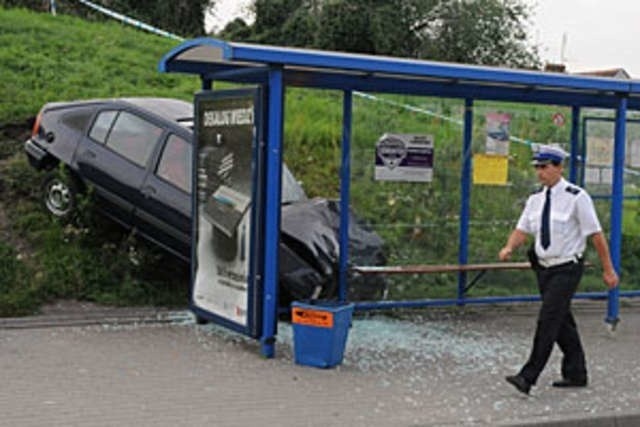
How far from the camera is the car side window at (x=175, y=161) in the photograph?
9188 mm

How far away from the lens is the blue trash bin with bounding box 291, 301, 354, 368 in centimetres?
728

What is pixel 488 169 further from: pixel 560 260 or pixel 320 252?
pixel 560 260

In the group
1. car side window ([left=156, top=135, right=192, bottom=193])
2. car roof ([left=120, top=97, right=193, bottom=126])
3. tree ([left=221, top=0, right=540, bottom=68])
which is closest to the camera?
car side window ([left=156, top=135, right=192, bottom=193])

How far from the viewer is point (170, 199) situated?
29.8 feet

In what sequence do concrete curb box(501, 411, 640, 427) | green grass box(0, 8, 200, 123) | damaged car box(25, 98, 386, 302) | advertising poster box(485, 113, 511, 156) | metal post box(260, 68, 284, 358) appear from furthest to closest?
green grass box(0, 8, 200, 123)
advertising poster box(485, 113, 511, 156)
damaged car box(25, 98, 386, 302)
metal post box(260, 68, 284, 358)
concrete curb box(501, 411, 640, 427)

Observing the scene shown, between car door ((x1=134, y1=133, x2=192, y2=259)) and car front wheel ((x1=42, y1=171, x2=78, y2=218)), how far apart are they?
1109 millimetres

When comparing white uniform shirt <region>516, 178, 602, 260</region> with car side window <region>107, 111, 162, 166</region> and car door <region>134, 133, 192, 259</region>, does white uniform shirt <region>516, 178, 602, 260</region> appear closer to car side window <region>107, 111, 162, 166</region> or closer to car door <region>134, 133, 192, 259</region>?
car door <region>134, 133, 192, 259</region>

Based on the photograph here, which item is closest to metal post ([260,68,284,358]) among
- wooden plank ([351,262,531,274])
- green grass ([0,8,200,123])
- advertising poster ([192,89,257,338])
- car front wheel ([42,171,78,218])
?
advertising poster ([192,89,257,338])

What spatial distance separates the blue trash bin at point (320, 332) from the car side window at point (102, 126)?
11.2 feet

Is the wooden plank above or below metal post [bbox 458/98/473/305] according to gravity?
below

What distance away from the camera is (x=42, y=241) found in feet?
→ 32.8

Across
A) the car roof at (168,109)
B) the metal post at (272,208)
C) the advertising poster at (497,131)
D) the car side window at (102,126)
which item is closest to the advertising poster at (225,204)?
the metal post at (272,208)

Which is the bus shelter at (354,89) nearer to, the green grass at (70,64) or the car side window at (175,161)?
the car side window at (175,161)

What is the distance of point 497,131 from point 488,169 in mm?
430
